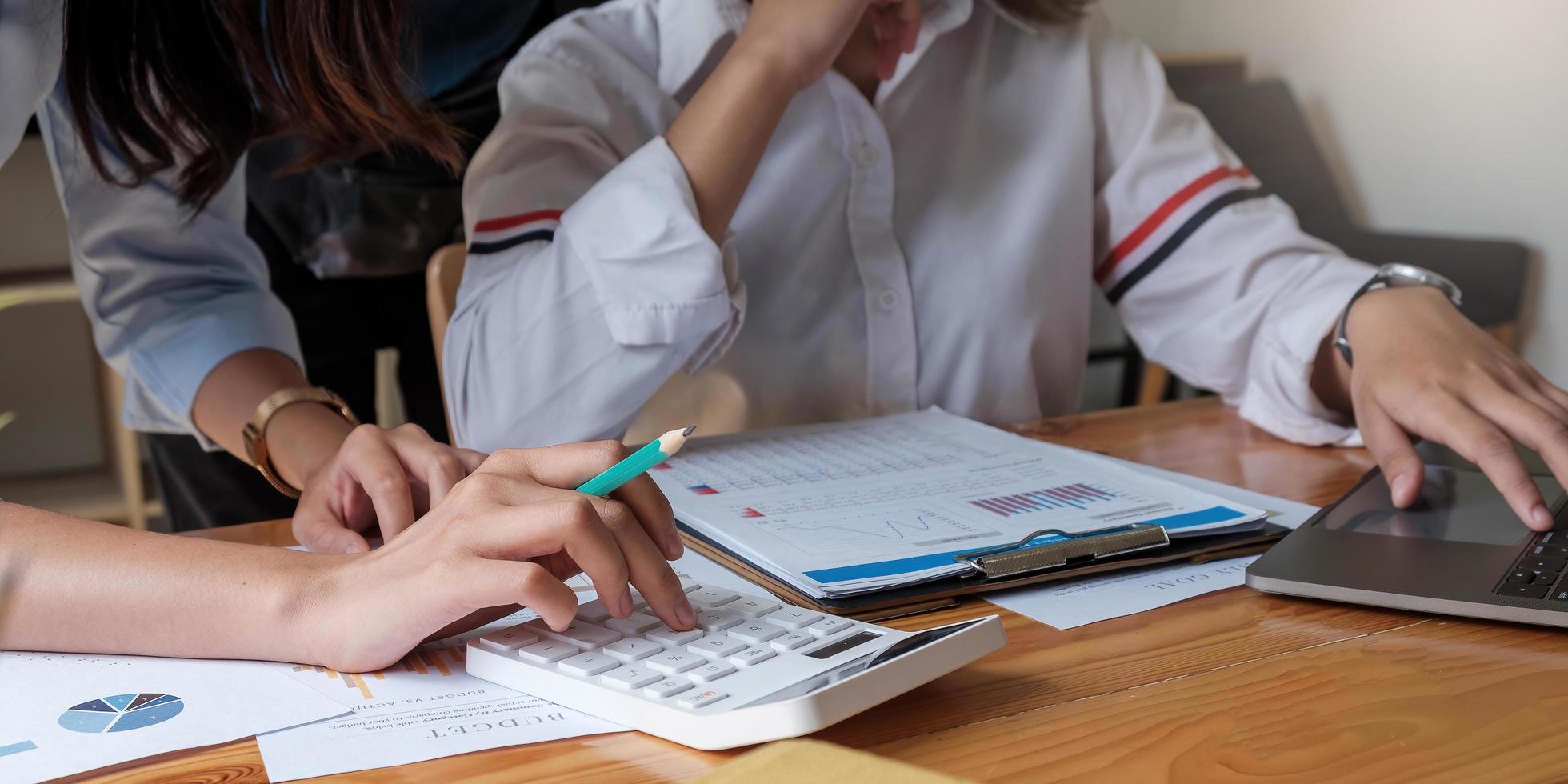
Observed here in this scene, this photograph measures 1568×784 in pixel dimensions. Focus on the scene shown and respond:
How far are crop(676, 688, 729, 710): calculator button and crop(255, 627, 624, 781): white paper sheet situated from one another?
32 millimetres

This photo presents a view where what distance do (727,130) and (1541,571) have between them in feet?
1.79

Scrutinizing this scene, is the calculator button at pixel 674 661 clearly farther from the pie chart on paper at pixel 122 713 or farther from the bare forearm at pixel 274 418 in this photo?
the bare forearm at pixel 274 418

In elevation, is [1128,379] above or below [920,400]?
A: below

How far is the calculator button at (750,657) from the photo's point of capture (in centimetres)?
46

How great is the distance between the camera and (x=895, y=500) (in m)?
0.70

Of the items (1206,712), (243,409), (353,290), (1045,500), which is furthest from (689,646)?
(353,290)

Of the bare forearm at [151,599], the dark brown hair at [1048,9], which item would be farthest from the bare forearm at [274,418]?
the dark brown hair at [1048,9]

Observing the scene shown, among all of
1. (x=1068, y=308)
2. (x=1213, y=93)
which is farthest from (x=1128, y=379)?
(x=1068, y=308)

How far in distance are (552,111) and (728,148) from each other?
0.19 m

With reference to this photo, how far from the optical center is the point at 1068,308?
1.15m

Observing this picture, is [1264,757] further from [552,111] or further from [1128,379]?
[1128,379]

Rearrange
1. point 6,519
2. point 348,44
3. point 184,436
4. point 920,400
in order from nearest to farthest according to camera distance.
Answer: point 6,519 → point 348,44 → point 920,400 → point 184,436

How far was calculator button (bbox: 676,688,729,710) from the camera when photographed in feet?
1.38

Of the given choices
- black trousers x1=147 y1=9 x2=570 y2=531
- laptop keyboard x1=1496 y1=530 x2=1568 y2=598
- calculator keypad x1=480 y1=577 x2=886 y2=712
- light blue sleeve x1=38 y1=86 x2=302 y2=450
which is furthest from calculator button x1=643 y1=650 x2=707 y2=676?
black trousers x1=147 y1=9 x2=570 y2=531
